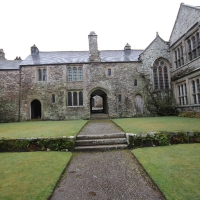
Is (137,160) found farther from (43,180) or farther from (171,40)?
(171,40)

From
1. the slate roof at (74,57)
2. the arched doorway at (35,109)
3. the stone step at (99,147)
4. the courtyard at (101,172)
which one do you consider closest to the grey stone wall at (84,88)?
the arched doorway at (35,109)

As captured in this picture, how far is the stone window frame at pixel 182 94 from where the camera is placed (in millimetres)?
16228

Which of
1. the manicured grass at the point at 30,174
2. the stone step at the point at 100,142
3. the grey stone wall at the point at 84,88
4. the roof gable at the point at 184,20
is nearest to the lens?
the manicured grass at the point at 30,174

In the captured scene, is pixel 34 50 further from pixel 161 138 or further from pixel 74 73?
pixel 161 138

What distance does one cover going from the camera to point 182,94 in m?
17.0

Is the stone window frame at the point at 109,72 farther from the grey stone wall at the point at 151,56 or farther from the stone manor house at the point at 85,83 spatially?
the grey stone wall at the point at 151,56

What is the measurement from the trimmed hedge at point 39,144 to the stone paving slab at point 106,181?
44.5 inches

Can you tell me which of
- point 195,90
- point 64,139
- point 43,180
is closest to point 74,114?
point 64,139

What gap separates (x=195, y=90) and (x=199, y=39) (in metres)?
4.81

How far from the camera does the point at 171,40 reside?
61.8ft

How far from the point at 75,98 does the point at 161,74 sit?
11625mm

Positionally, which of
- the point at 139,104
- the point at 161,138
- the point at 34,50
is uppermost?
the point at 34,50

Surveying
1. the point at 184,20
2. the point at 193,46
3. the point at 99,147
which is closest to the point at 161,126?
the point at 99,147

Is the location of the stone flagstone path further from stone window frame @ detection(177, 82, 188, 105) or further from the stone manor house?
stone window frame @ detection(177, 82, 188, 105)
